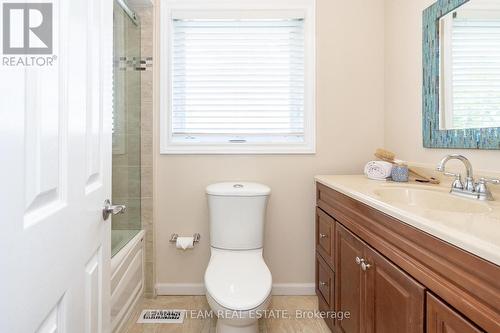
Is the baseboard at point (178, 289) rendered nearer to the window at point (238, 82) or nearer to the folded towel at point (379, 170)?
the window at point (238, 82)

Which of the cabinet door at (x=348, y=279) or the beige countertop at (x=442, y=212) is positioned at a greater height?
the beige countertop at (x=442, y=212)

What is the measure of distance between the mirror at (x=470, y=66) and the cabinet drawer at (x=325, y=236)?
790 millimetres

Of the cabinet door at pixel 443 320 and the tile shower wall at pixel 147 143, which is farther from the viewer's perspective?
the tile shower wall at pixel 147 143

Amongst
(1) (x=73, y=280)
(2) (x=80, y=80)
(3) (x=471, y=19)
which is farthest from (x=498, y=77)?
(1) (x=73, y=280)

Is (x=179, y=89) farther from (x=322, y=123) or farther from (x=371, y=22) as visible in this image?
(x=371, y=22)

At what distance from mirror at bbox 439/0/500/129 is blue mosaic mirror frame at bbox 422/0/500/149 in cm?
3

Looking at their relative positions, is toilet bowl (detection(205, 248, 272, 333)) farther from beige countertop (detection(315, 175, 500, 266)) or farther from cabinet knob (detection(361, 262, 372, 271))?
beige countertop (detection(315, 175, 500, 266))

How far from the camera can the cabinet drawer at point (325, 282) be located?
5.05ft

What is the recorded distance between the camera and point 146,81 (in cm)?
195

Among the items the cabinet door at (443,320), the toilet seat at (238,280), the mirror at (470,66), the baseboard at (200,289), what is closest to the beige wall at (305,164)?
the baseboard at (200,289)

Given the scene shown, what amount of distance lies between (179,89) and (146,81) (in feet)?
0.74

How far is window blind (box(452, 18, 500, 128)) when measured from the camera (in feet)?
3.99

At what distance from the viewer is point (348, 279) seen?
51.6 inches

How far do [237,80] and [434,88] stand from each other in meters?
1.22
